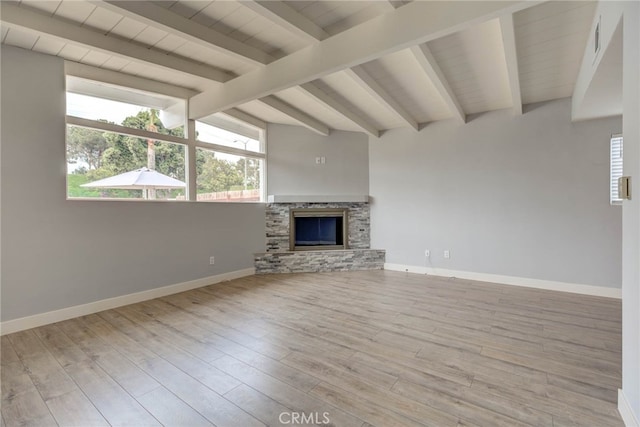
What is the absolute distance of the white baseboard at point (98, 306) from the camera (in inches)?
109

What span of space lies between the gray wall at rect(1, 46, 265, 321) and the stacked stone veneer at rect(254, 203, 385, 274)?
1769 mm

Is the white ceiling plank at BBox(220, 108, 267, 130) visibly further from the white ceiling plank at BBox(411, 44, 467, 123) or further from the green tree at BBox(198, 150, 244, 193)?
the white ceiling plank at BBox(411, 44, 467, 123)

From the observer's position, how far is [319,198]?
5344 millimetres

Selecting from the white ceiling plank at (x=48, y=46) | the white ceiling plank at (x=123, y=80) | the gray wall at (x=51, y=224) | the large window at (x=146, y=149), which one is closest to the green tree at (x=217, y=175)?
the large window at (x=146, y=149)

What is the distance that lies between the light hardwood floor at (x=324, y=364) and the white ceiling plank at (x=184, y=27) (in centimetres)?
265

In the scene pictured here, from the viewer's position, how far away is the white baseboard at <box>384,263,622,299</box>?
3.75 meters

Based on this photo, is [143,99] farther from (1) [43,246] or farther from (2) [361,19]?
(2) [361,19]

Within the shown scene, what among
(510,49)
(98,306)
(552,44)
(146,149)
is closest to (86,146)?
(146,149)

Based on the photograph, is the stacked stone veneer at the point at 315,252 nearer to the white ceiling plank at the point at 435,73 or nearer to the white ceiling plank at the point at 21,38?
the white ceiling plank at the point at 435,73

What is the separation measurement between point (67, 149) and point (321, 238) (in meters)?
3.84

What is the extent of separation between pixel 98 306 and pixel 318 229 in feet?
11.3

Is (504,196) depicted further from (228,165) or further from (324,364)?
(228,165)

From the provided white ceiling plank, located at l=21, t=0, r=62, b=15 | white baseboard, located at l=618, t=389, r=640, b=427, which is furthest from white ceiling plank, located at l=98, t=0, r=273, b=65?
white baseboard, located at l=618, t=389, r=640, b=427

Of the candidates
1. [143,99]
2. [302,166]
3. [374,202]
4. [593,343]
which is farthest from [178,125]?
[593,343]
